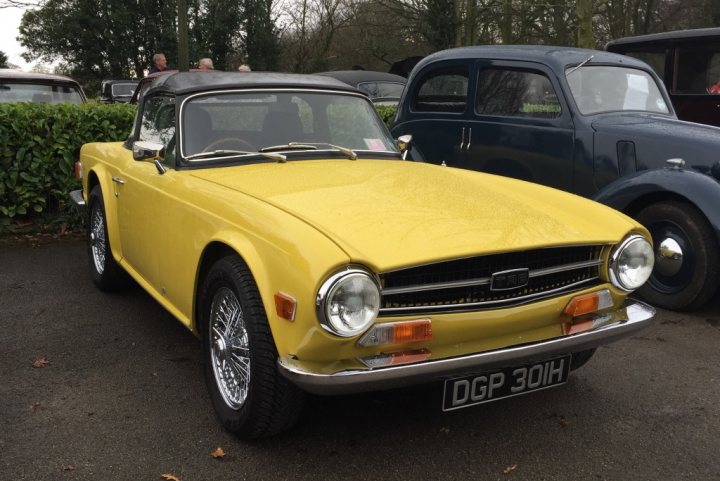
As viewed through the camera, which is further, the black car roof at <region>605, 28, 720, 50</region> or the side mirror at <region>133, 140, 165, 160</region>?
the black car roof at <region>605, 28, 720, 50</region>

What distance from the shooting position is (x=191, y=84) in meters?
3.91

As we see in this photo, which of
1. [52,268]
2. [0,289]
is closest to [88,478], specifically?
[0,289]

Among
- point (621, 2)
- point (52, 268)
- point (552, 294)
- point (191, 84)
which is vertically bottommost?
point (52, 268)

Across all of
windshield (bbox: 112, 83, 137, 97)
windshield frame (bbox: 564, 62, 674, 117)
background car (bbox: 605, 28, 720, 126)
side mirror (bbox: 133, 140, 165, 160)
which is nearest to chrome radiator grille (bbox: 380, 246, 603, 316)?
side mirror (bbox: 133, 140, 165, 160)

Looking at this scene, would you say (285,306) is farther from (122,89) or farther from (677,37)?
(122,89)

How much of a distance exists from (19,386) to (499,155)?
4155 millimetres

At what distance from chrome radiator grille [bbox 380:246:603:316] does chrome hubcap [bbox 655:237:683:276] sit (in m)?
2.15

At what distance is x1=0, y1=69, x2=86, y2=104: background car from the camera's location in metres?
8.19

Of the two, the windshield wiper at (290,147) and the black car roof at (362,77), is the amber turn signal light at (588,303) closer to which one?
the windshield wiper at (290,147)

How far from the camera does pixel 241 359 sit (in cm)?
284

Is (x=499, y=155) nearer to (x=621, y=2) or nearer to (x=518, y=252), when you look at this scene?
(x=518, y=252)

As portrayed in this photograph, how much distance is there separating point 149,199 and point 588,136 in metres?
3.45

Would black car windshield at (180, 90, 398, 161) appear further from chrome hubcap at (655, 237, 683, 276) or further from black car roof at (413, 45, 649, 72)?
black car roof at (413, 45, 649, 72)

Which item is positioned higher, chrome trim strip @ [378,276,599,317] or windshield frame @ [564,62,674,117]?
windshield frame @ [564,62,674,117]
